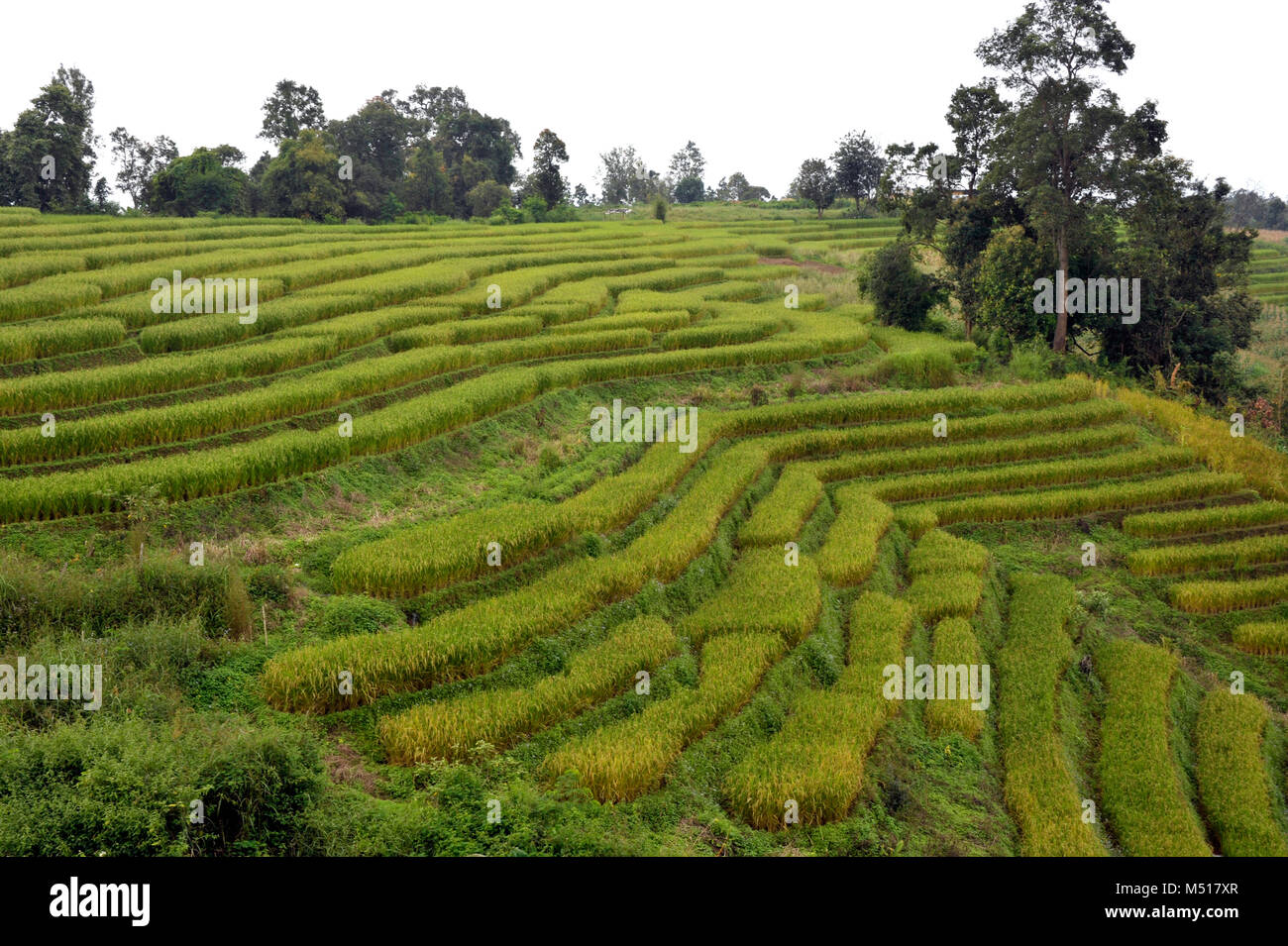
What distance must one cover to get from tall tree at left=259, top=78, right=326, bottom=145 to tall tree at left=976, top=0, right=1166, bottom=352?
177 feet

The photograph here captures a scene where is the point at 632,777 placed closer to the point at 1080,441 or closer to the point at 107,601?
the point at 107,601

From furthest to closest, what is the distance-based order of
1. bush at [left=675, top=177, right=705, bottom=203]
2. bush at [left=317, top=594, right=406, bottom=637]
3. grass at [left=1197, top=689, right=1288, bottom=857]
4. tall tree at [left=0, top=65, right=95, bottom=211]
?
bush at [left=675, top=177, right=705, bottom=203] < tall tree at [left=0, top=65, right=95, bottom=211] < bush at [left=317, top=594, right=406, bottom=637] < grass at [left=1197, top=689, right=1288, bottom=857]

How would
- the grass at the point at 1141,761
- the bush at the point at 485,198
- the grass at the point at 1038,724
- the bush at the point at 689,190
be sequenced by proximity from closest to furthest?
the grass at the point at 1038,724 < the grass at the point at 1141,761 < the bush at the point at 485,198 < the bush at the point at 689,190

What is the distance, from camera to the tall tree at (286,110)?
63.2 m

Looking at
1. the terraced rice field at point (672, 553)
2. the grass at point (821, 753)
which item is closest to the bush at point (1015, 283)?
the terraced rice field at point (672, 553)

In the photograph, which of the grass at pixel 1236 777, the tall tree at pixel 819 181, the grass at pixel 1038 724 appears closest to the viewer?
the grass at pixel 1038 724

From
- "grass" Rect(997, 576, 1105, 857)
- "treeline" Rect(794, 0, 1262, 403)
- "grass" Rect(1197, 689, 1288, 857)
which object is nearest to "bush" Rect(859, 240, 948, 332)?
"treeline" Rect(794, 0, 1262, 403)

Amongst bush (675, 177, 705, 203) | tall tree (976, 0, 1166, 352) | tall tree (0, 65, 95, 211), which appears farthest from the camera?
bush (675, 177, 705, 203)

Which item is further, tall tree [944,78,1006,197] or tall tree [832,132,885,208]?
tall tree [832,132,885,208]

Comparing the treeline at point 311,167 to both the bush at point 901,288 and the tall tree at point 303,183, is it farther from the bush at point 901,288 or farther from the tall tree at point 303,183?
the bush at point 901,288

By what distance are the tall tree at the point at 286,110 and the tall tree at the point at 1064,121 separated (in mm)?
53971

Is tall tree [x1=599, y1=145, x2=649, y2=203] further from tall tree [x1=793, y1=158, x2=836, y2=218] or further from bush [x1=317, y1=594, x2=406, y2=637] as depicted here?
bush [x1=317, y1=594, x2=406, y2=637]

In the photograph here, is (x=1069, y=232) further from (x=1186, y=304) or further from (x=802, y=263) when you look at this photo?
(x=802, y=263)

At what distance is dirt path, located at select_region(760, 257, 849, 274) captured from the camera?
44.2 m
